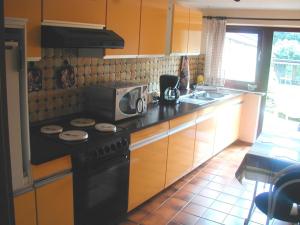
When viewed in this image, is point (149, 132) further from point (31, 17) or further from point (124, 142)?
point (31, 17)

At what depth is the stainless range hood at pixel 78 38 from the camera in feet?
6.92

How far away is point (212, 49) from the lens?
498cm

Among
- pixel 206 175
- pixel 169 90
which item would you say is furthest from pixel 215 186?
pixel 169 90

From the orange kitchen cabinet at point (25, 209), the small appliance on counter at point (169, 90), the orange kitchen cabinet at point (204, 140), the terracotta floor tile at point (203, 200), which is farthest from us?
the orange kitchen cabinet at point (204, 140)

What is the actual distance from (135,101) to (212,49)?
7.96 feet

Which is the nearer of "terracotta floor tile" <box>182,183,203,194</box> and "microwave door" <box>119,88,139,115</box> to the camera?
"microwave door" <box>119,88,139,115</box>

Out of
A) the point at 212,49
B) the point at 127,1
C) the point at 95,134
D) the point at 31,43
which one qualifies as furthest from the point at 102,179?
the point at 212,49

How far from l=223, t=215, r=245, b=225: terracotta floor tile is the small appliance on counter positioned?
4.52 ft

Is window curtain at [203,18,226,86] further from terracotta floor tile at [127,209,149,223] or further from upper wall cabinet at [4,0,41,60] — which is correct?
upper wall cabinet at [4,0,41,60]

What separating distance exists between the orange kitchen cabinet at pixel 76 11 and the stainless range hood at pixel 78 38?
0.22 ft

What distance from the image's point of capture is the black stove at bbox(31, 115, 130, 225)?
2.15 metres

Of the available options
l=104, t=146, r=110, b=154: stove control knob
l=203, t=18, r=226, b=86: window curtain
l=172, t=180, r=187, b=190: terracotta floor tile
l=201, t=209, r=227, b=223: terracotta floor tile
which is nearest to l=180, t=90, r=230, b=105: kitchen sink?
l=203, t=18, r=226, b=86: window curtain

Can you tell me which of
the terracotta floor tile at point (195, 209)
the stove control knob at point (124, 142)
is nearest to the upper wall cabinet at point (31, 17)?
the stove control knob at point (124, 142)

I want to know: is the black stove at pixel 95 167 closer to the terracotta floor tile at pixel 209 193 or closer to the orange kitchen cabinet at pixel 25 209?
the orange kitchen cabinet at pixel 25 209
